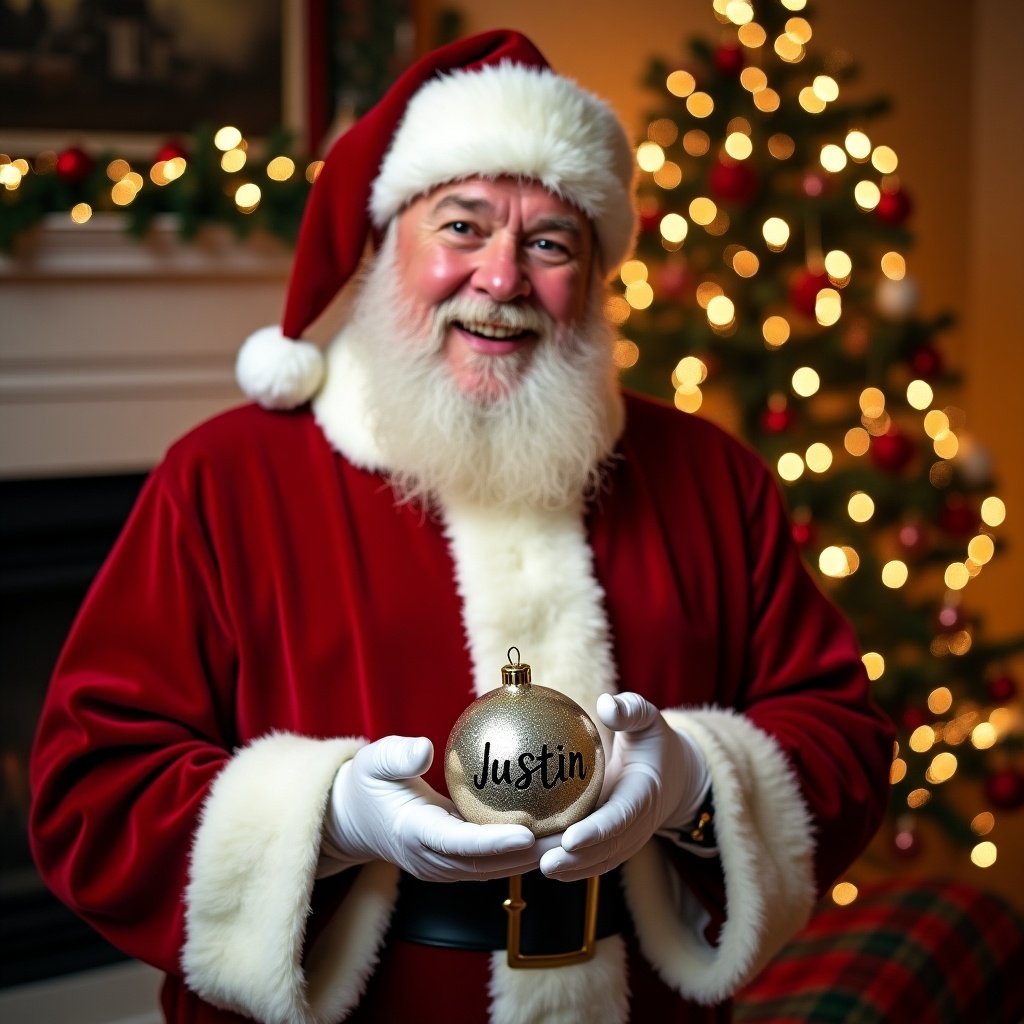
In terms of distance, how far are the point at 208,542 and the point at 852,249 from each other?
2478 mm

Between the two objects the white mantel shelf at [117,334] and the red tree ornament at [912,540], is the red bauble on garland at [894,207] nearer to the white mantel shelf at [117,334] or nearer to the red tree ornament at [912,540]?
the red tree ornament at [912,540]

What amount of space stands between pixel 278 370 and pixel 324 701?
0.49 metres

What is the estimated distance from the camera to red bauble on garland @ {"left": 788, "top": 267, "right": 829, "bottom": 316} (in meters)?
3.43

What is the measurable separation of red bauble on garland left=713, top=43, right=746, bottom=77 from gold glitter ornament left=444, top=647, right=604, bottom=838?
259cm

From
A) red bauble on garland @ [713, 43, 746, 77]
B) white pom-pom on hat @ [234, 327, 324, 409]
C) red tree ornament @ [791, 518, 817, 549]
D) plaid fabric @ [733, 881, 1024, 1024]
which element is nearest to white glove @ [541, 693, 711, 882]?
white pom-pom on hat @ [234, 327, 324, 409]

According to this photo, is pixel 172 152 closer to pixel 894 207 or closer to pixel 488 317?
pixel 488 317

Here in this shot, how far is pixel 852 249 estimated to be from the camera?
3643mm

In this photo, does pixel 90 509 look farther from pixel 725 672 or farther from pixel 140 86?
pixel 725 672

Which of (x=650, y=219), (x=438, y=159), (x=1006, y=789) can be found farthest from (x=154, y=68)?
(x=1006, y=789)

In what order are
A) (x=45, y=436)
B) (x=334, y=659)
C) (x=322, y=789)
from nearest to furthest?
1. (x=322, y=789)
2. (x=334, y=659)
3. (x=45, y=436)

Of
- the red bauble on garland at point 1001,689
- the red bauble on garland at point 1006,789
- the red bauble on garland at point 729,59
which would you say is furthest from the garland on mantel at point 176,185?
the red bauble on garland at point 1006,789

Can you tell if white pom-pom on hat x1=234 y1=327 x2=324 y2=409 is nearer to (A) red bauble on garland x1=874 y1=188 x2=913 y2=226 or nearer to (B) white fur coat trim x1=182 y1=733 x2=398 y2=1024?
(B) white fur coat trim x1=182 y1=733 x2=398 y2=1024

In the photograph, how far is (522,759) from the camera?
1.32 m

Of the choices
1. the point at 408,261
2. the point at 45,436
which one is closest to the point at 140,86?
the point at 45,436
